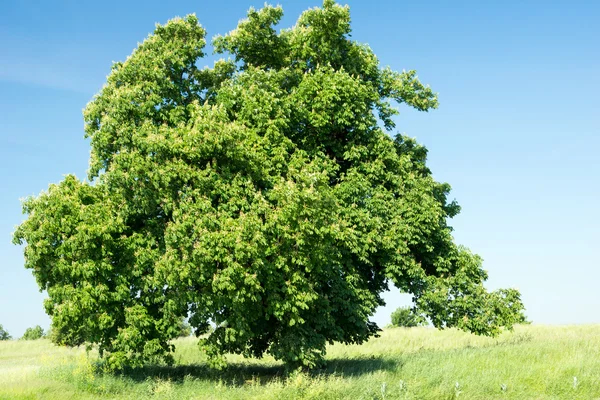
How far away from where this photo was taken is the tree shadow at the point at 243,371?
2508 cm

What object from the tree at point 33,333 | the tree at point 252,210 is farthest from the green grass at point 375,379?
the tree at point 33,333

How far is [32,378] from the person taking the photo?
956 inches

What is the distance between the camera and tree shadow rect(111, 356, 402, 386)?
25.1m

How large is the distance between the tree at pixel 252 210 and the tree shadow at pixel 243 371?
139 centimetres

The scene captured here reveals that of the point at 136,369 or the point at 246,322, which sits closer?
the point at 246,322

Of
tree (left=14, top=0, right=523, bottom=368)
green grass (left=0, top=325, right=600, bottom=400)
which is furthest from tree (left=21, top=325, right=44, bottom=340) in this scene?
tree (left=14, top=0, right=523, bottom=368)

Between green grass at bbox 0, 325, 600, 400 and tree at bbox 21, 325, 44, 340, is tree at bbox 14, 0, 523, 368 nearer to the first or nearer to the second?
green grass at bbox 0, 325, 600, 400

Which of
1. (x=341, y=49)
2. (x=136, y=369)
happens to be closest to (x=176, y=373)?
(x=136, y=369)

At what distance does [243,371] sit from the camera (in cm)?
2838

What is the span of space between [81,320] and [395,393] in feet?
42.5

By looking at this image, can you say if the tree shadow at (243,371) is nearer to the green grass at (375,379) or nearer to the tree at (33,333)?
the green grass at (375,379)

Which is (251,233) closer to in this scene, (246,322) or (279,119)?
(246,322)

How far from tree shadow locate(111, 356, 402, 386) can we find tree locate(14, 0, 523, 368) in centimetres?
139

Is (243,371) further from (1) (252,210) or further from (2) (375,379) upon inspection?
(1) (252,210)
